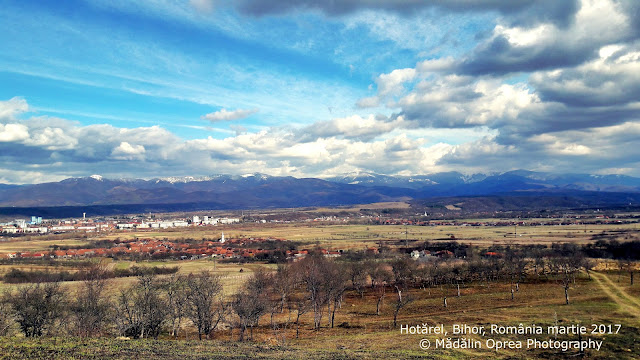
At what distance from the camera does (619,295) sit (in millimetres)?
47156

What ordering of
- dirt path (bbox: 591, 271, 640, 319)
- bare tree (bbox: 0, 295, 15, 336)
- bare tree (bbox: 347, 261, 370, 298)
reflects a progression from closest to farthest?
bare tree (bbox: 0, 295, 15, 336) → dirt path (bbox: 591, 271, 640, 319) → bare tree (bbox: 347, 261, 370, 298)

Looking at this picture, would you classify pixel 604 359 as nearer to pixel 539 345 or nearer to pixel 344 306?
pixel 539 345

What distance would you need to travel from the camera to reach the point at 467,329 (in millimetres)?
34938

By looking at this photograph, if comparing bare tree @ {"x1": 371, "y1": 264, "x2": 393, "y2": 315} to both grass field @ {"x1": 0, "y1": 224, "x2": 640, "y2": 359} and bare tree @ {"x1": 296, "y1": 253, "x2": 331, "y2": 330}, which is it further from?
bare tree @ {"x1": 296, "y1": 253, "x2": 331, "y2": 330}

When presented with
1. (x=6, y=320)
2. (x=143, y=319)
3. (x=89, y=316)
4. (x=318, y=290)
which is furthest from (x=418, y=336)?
(x=6, y=320)

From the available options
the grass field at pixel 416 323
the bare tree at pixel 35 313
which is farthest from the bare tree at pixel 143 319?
the bare tree at pixel 35 313

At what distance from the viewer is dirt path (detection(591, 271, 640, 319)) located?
1559 inches

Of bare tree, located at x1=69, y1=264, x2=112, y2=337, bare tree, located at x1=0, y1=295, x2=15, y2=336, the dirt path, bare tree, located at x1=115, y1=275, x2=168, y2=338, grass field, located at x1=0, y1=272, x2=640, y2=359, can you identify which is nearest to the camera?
grass field, located at x1=0, y1=272, x2=640, y2=359

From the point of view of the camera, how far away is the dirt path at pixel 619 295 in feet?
130

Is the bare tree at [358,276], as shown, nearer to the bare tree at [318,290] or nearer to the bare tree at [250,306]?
the bare tree at [318,290]

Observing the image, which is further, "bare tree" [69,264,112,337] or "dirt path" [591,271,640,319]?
"dirt path" [591,271,640,319]

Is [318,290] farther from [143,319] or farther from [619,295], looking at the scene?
[619,295]

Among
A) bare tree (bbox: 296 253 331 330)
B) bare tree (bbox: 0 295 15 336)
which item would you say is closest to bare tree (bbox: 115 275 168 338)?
bare tree (bbox: 0 295 15 336)

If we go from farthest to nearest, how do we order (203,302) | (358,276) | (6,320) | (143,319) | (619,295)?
1. (358,276)
2. (619,295)
3. (143,319)
4. (203,302)
5. (6,320)
